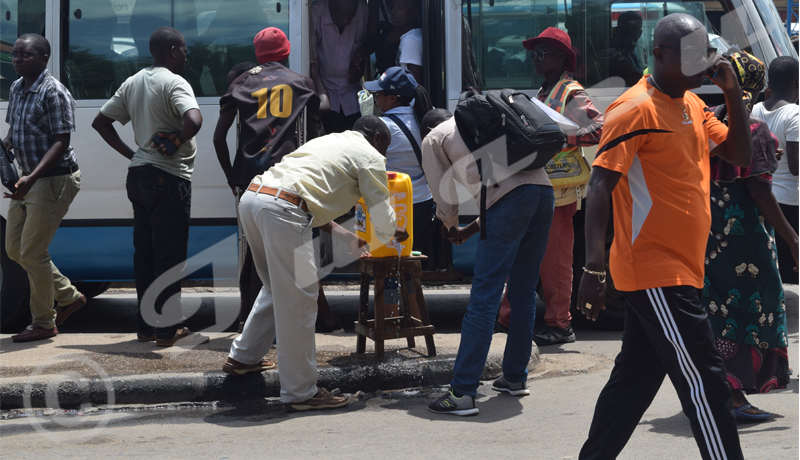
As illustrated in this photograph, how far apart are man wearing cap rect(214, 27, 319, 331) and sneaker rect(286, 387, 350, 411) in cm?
122

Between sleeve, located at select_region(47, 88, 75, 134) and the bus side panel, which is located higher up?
sleeve, located at select_region(47, 88, 75, 134)

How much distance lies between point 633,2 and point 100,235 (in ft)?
13.8

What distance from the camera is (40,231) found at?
17.0ft

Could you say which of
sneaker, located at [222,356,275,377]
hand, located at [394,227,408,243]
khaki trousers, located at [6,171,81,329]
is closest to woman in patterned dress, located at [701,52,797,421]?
hand, located at [394,227,408,243]

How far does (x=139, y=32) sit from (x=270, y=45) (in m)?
1.23

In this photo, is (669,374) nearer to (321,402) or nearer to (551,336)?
(321,402)

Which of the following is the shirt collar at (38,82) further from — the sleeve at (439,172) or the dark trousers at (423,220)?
the sleeve at (439,172)

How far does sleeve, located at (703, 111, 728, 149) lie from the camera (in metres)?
2.95

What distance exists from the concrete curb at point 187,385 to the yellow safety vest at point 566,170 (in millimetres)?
1582

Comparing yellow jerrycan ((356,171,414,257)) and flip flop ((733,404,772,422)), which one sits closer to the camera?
flip flop ((733,404,772,422))

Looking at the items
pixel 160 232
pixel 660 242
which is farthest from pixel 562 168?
pixel 660 242

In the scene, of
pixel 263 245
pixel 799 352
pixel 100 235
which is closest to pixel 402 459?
pixel 263 245

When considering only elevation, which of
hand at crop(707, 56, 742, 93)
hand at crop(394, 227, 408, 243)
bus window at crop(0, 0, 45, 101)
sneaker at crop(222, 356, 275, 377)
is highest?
bus window at crop(0, 0, 45, 101)

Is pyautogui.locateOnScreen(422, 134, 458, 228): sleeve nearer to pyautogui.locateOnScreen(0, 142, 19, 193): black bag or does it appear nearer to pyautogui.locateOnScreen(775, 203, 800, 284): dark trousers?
pyautogui.locateOnScreen(0, 142, 19, 193): black bag
